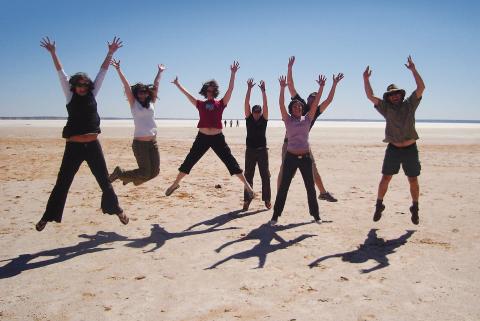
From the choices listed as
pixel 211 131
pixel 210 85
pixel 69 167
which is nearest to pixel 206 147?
pixel 211 131

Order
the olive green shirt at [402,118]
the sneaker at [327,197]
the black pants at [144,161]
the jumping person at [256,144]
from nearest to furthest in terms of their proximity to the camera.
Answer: the olive green shirt at [402,118]
the black pants at [144,161]
the sneaker at [327,197]
the jumping person at [256,144]

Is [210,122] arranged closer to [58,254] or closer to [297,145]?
[297,145]

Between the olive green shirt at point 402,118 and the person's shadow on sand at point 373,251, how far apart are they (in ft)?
5.17

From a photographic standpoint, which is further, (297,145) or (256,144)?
(256,144)

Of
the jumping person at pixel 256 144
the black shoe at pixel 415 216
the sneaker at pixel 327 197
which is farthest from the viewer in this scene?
the jumping person at pixel 256 144

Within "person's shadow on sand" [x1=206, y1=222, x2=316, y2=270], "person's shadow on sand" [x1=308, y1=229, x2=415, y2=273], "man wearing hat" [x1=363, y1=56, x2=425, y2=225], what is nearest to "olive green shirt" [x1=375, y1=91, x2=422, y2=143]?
"man wearing hat" [x1=363, y1=56, x2=425, y2=225]

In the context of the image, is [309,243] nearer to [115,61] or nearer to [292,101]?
[292,101]

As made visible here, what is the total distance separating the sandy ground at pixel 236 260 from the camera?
3.76m

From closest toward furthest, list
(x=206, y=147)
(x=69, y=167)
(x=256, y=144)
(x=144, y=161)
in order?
(x=69, y=167), (x=144, y=161), (x=206, y=147), (x=256, y=144)

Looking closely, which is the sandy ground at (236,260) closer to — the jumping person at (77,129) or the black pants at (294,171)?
the black pants at (294,171)

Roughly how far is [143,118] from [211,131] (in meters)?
1.23

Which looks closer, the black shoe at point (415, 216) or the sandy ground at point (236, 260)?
the sandy ground at point (236, 260)

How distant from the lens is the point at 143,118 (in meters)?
6.70

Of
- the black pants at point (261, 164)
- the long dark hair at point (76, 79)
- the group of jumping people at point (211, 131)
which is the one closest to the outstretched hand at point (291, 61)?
the group of jumping people at point (211, 131)
